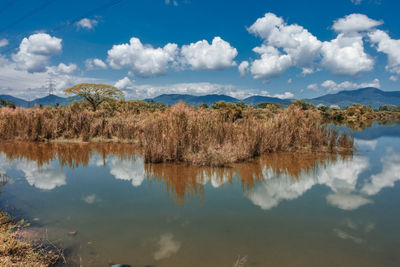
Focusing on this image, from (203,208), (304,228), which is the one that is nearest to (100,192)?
(203,208)

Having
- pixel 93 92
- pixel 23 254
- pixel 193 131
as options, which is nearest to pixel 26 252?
pixel 23 254

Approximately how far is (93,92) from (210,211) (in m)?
27.4

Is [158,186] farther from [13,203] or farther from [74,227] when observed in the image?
[13,203]

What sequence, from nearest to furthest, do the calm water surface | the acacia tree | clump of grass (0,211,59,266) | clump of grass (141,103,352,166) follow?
clump of grass (0,211,59,266), the calm water surface, clump of grass (141,103,352,166), the acacia tree

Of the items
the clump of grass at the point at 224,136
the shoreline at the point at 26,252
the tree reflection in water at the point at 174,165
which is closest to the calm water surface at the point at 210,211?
the tree reflection in water at the point at 174,165

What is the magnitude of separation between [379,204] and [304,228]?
207 cm

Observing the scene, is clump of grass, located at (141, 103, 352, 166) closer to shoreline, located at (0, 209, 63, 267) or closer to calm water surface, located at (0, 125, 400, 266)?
calm water surface, located at (0, 125, 400, 266)

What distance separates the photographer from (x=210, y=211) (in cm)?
406

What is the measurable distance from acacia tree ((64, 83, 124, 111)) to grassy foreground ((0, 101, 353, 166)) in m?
15.2

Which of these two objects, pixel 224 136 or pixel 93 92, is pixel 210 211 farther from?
pixel 93 92

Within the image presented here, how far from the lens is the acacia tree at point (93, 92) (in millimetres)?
27266

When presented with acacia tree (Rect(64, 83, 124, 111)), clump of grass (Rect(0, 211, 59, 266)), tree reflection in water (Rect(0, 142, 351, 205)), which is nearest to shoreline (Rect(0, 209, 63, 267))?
clump of grass (Rect(0, 211, 59, 266))

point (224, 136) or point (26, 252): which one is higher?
point (224, 136)

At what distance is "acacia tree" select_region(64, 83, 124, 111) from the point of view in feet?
89.5
